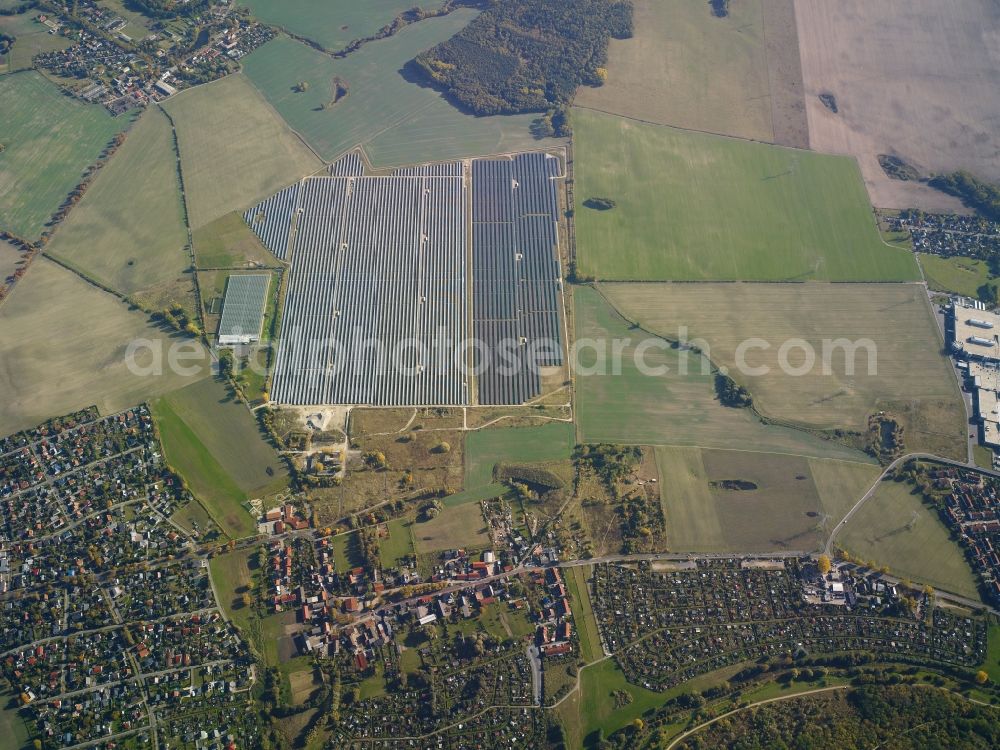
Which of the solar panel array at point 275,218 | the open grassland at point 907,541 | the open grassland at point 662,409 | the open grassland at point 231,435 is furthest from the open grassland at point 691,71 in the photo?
the open grassland at point 231,435

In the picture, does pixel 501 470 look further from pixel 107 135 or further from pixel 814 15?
pixel 814 15

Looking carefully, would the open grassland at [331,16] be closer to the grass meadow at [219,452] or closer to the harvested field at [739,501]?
the grass meadow at [219,452]

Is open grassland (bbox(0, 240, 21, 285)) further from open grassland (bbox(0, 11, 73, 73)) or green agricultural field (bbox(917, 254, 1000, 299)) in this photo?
green agricultural field (bbox(917, 254, 1000, 299))

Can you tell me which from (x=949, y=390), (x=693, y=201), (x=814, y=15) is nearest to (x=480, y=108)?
(x=693, y=201)

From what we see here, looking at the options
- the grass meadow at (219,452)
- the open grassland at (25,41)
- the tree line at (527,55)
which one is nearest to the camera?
the grass meadow at (219,452)

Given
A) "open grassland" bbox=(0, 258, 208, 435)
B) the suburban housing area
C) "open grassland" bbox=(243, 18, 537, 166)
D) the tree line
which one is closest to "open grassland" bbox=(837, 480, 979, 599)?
the suburban housing area

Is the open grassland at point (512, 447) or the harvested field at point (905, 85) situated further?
the harvested field at point (905, 85)
